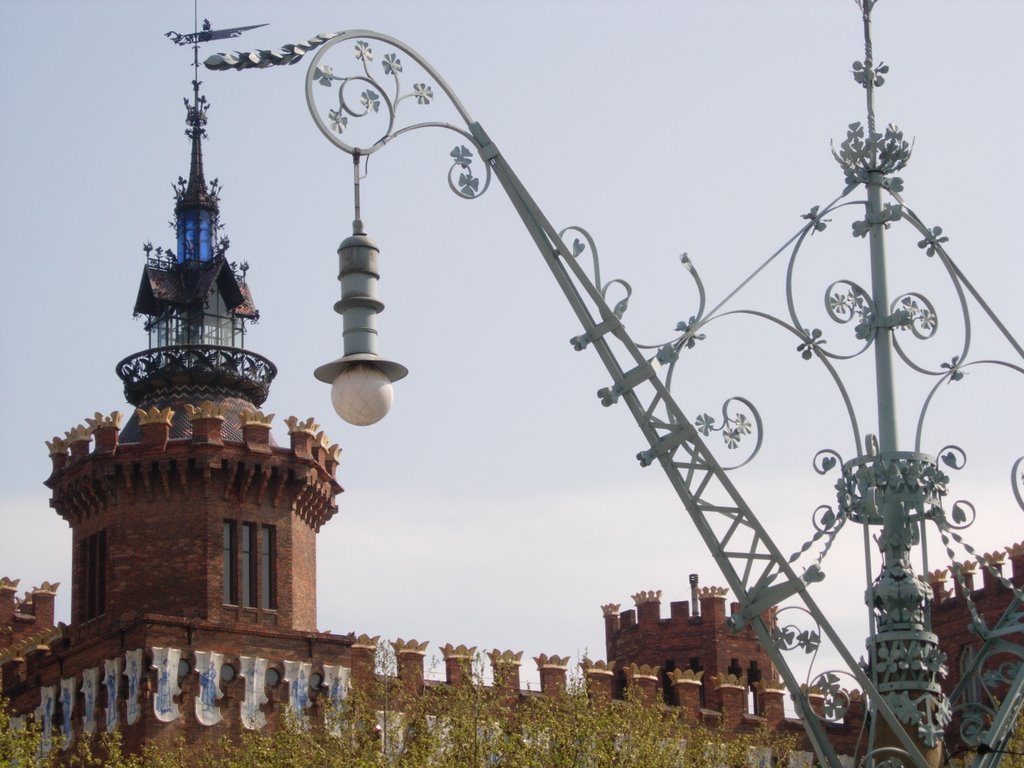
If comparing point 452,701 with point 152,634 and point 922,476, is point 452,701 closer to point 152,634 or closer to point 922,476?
point 152,634

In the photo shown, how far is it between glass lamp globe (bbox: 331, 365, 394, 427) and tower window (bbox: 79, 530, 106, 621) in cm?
3720

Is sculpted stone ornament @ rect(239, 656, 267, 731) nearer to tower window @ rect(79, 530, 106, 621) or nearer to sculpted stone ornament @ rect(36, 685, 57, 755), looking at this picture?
sculpted stone ornament @ rect(36, 685, 57, 755)

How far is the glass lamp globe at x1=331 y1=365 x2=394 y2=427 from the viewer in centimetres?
1641

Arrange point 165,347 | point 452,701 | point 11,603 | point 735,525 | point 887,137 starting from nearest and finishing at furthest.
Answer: point 735,525
point 887,137
point 452,701
point 165,347
point 11,603

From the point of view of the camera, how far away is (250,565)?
52.4m

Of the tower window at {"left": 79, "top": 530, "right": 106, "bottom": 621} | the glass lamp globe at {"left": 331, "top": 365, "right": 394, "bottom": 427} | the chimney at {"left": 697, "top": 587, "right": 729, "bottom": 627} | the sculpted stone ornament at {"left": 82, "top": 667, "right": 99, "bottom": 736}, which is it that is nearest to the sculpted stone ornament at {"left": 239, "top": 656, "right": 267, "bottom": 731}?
the sculpted stone ornament at {"left": 82, "top": 667, "right": 99, "bottom": 736}

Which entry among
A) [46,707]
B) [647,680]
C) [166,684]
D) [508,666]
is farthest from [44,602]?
[508,666]

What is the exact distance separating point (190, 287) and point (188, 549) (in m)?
7.51

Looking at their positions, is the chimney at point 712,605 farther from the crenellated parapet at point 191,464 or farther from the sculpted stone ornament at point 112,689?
the sculpted stone ornament at point 112,689

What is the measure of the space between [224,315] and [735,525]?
40030 millimetres

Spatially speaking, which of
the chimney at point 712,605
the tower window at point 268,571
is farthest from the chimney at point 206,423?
the chimney at point 712,605

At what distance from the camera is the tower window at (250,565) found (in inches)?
2034

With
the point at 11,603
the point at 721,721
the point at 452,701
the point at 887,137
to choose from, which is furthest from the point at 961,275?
the point at 11,603

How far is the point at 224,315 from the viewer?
56.0 metres
